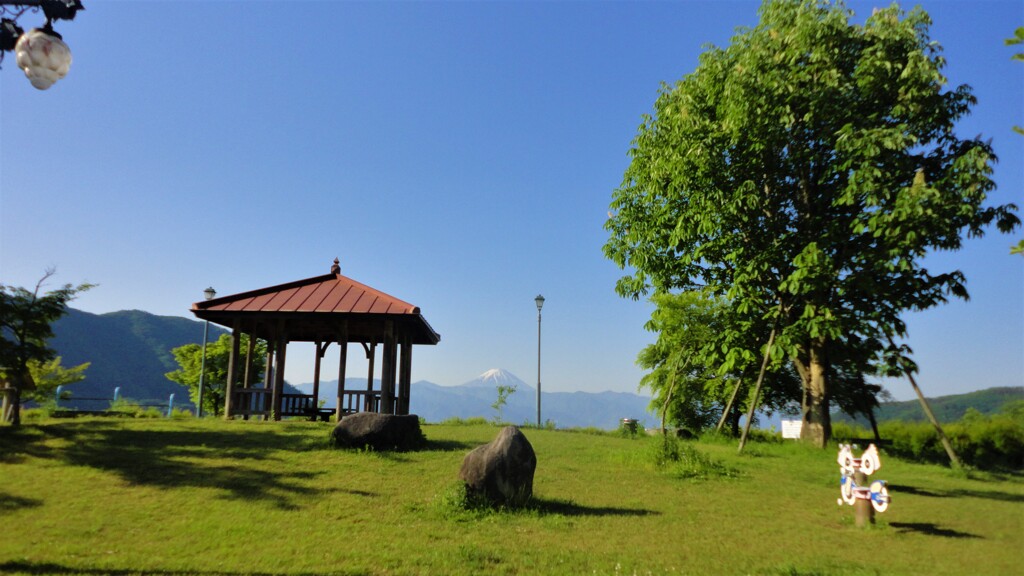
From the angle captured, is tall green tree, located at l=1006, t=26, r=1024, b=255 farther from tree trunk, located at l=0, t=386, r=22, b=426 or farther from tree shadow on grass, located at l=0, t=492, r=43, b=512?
tree trunk, located at l=0, t=386, r=22, b=426

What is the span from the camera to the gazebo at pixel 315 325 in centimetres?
2131

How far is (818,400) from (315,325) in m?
19.3

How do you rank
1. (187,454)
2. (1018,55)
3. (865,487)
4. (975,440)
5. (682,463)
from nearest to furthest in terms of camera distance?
1. (1018,55)
2. (865,487)
3. (187,454)
4. (682,463)
5. (975,440)

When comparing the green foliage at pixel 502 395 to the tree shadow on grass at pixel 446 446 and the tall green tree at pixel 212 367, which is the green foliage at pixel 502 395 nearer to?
the tree shadow on grass at pixel 446 446

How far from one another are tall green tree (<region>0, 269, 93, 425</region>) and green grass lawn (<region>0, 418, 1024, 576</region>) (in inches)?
78.7

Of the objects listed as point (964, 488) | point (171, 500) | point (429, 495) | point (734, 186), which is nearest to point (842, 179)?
point (734, 186)

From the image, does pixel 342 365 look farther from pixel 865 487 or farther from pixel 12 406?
pixel 865 487

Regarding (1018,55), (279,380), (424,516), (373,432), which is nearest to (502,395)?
(279,380)

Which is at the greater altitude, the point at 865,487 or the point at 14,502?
the point at 865,487

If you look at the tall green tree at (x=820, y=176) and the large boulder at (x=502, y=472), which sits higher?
the tall green tree at (x=820, y=176)

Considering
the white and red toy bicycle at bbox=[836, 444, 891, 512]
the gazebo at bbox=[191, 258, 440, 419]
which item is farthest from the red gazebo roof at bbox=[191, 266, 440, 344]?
the white and red toy bicycle at bbox=[836, 444, 891, 512]

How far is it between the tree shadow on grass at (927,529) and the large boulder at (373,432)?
11.5 meters

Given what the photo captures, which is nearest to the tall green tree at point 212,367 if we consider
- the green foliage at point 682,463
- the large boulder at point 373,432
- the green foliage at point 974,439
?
the large boulder at point 373,432

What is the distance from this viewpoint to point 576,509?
11.3 meters
